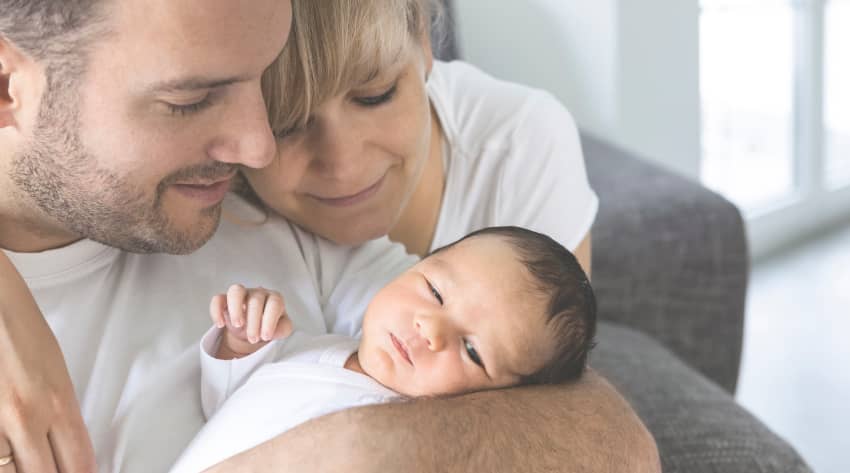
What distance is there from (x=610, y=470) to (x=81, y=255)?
817 mm

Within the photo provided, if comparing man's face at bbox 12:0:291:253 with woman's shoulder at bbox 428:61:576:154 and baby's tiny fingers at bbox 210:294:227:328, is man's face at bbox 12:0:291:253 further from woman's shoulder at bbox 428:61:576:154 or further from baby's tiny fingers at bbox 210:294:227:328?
woman's shoulder at bbox 428:61:576:154

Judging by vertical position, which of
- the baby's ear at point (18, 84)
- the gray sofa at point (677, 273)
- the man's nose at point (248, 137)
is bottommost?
the gray sofa at point (677, 273)

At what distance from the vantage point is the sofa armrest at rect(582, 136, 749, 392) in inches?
101

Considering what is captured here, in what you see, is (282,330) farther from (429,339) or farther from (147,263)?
(147,263)

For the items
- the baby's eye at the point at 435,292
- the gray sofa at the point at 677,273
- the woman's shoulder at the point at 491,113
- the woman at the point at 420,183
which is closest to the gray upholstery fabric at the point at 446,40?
the gray sofa at the point at 677,273

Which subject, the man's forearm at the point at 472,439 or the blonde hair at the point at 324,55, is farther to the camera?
the blonde hair at the point at 324,55

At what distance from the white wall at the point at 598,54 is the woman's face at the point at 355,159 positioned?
76.1 inches

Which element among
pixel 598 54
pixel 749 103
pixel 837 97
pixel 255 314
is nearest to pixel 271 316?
pixel 255 314

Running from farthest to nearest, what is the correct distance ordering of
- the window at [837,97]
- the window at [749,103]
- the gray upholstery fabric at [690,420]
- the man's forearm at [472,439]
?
the window at [837,97] → the window at [749,103] → the gray upholstery fabric at [690,420] → the man's forearm at [472,439]

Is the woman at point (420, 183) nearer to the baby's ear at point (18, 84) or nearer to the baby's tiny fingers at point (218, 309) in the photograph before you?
the baby's tiny fingers at point (218, 309)

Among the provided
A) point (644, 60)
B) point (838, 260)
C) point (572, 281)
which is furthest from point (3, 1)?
point (838, 260)

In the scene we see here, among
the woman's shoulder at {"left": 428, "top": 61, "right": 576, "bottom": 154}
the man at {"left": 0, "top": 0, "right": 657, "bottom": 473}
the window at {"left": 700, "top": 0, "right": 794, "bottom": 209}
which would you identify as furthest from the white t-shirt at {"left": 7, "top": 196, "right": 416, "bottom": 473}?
the window at {"left": 700, "top": 0, "right": 794, "bottom": 209}

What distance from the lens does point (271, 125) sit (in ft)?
5.08

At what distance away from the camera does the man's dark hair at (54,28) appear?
4.35 ft
